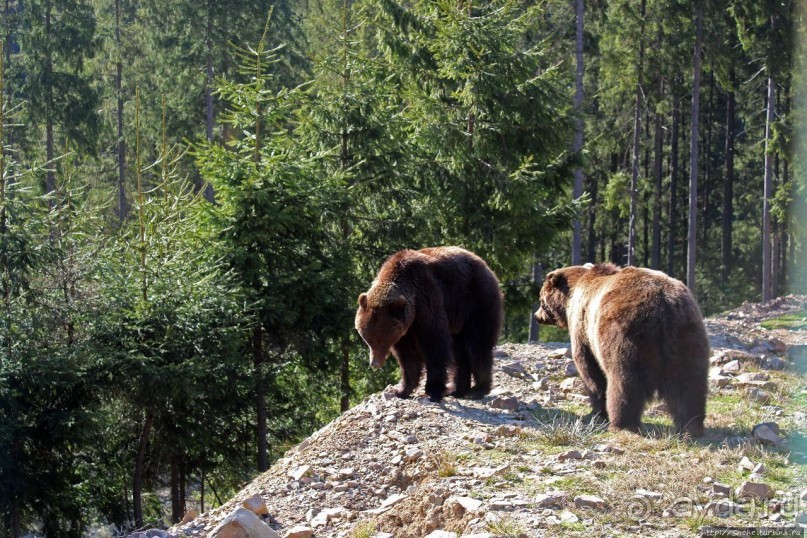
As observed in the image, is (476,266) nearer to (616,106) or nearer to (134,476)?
(134,476)

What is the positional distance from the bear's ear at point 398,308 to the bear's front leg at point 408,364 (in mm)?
487

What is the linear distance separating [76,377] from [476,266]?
5.41 m

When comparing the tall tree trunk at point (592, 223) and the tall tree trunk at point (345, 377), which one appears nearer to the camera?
the tall tree trunk at point (345, 377)

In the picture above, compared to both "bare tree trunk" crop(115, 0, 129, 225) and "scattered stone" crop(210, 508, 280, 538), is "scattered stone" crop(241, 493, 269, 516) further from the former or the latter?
"bare tree trunk" crop(115, 0, 129, 225)

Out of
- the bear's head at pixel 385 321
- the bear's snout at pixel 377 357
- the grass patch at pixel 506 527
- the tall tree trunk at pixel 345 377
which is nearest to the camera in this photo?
the grass patch at pixel 506 527

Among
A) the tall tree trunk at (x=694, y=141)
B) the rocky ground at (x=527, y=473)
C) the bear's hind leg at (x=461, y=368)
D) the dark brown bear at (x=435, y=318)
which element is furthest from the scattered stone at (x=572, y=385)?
the tall tree trunk at (x=694, y=141)

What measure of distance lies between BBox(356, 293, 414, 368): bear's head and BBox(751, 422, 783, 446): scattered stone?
3647 mm

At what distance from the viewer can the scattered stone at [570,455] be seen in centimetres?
742

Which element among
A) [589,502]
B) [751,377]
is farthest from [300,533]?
[751,377]

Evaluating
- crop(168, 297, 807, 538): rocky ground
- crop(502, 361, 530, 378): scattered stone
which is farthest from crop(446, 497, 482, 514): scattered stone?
crop(502, 361, 530, 378): scattered stone

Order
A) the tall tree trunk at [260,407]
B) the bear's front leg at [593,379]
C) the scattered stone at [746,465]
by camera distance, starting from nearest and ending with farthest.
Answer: the scattered stone at [746,465] < the bear's front leg at [593,379] < the tall tree trunk at [260,407]

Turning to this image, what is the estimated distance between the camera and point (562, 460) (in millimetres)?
7398

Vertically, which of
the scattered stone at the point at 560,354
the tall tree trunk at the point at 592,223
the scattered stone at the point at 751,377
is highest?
the tall tree trunk at the point at 592,223

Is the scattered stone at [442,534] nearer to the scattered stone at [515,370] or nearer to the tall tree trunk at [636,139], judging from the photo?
the scattered stone at [515,370]
